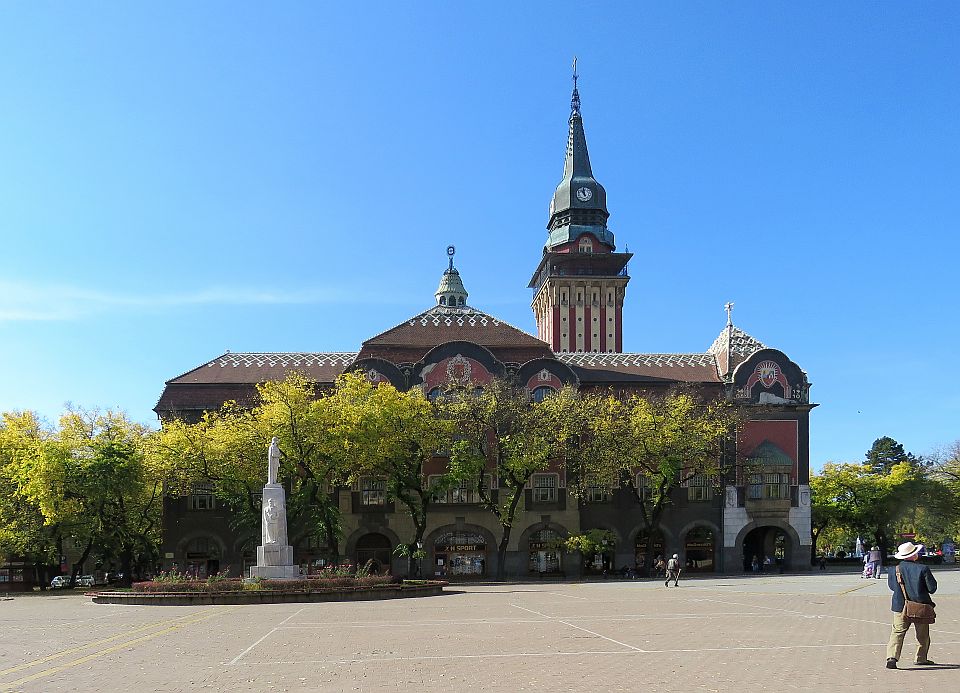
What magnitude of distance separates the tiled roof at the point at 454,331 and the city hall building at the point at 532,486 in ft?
0.30

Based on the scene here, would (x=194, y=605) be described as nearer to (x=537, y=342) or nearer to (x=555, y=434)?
(x=555, y=434)

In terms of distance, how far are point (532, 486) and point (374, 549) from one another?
10.8 meters

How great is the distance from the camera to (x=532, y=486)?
61.9 m

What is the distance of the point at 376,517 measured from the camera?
61469 mm

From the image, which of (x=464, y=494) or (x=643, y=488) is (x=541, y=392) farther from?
(x=643, y=488)

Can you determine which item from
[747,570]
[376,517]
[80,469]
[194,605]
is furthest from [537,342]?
[194,605]

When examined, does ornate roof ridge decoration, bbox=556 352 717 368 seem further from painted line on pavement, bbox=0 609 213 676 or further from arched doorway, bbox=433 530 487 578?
painted line on pavement, bbox=0 609 213 676

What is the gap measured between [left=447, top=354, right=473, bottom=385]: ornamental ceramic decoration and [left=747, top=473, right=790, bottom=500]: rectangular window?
64.4 feet

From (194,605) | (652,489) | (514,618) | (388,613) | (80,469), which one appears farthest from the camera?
(652,489)

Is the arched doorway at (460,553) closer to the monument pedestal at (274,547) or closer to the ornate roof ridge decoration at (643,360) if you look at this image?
the ornate roof ridge decoration at (643,360)

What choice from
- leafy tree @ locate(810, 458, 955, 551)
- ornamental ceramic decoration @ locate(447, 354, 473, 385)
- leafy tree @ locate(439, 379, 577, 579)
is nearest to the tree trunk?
leafy tree @ locate(439, 379, 577, 579)

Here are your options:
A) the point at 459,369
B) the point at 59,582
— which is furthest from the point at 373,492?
the point at 59,582

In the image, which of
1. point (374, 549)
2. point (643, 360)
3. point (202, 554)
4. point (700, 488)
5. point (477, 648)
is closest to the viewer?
point (477, 648)

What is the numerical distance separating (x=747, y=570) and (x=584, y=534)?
12.7 metres
